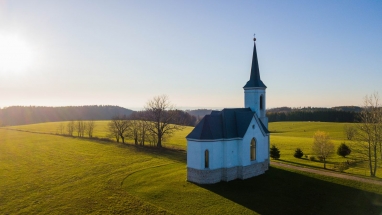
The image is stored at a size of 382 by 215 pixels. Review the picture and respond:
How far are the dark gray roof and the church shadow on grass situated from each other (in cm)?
500

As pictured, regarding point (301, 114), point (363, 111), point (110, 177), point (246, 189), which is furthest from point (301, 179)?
point (301, 114)

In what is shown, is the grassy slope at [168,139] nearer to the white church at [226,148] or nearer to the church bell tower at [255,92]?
the church bell tower at [255,92]

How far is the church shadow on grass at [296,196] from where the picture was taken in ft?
72.7

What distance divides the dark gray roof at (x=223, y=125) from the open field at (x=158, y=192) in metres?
4.98

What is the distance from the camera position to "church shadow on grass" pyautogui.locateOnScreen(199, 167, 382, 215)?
72.7 ft

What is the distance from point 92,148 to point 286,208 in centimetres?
Answer: 3973

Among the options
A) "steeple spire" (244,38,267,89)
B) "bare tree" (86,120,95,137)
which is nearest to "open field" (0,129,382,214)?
"steeple spire" (244,38,267,89)

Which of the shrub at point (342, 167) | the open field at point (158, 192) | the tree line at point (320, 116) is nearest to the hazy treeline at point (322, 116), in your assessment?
the tree line at point (320, 116)

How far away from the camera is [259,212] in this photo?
21453mm

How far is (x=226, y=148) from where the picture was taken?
29.3 meters

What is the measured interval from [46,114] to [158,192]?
134605mm

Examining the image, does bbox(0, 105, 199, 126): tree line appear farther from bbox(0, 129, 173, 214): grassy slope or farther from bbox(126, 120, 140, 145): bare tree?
bbox(0, 129, 173, 214): grassy slope

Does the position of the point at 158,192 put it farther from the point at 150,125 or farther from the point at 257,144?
the point at 150,125

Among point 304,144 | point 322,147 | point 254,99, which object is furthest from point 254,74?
point 304,144
